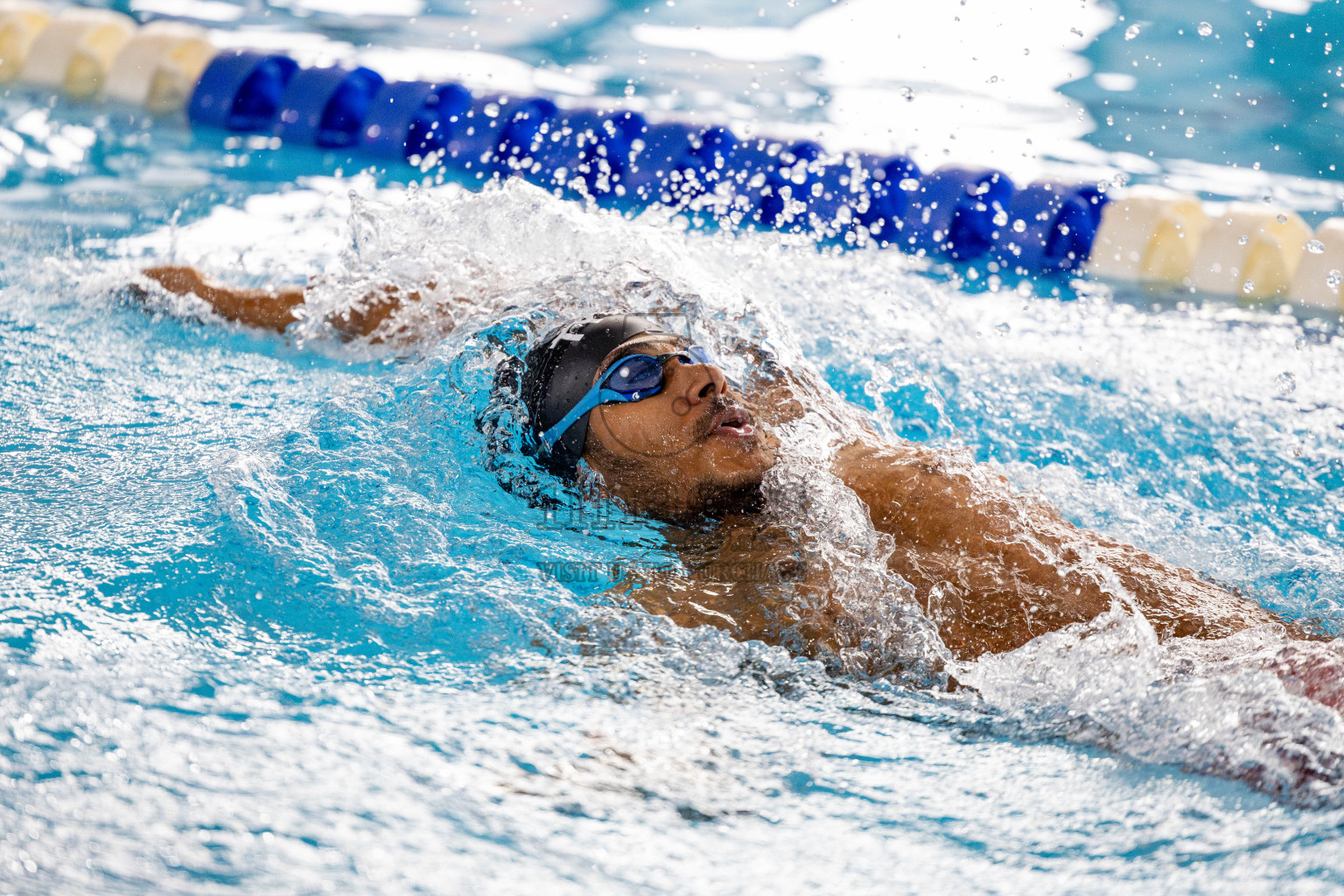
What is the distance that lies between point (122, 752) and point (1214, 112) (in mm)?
6054

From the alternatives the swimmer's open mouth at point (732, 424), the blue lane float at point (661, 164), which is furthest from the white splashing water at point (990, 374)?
the blue lane float at point (661, 164)

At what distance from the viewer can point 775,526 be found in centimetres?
206

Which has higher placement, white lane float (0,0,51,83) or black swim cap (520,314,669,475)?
white lane float (0,0,51,83)

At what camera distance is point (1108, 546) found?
204 cm

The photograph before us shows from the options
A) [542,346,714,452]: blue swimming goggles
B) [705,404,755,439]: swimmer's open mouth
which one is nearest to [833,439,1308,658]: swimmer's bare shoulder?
[705,404,755,439]: swimmer's open mouth

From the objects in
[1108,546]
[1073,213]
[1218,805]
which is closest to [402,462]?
[1108,546]

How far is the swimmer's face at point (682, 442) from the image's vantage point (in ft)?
6.85

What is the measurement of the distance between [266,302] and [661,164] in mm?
2381

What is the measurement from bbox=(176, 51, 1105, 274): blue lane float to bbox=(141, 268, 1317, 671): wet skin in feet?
8.86

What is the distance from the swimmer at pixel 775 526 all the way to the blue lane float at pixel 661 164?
2.63m

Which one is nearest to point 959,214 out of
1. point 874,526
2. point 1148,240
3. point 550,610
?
point 1148,240

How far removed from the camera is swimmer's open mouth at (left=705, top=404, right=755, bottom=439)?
2.09 m

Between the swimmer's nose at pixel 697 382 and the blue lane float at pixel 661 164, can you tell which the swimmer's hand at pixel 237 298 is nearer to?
the swimmer's nose at pixel 697 382

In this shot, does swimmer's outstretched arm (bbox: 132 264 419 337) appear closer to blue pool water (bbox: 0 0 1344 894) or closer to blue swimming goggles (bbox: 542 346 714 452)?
blue pool water (bbox: 0 0 1344 894)
